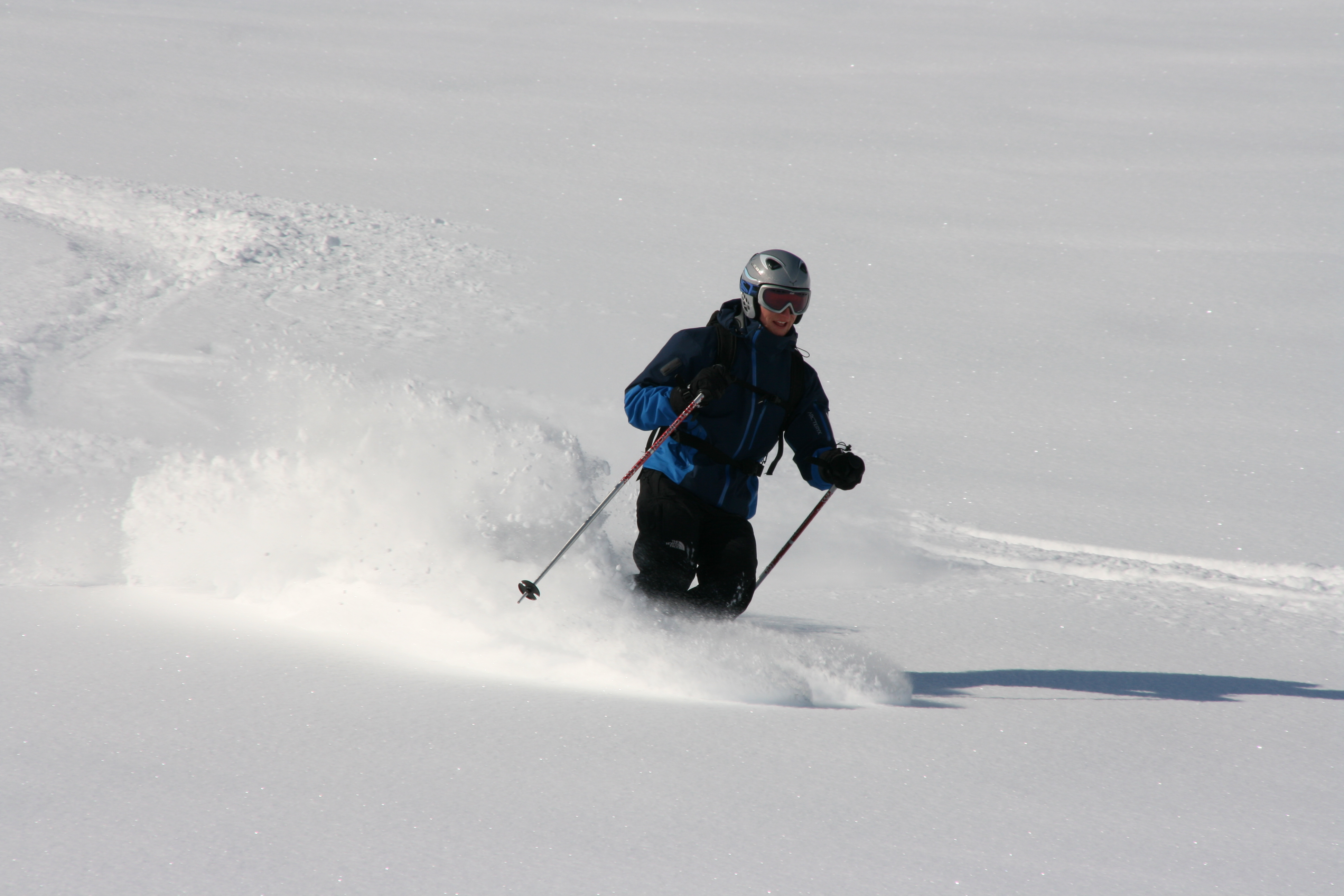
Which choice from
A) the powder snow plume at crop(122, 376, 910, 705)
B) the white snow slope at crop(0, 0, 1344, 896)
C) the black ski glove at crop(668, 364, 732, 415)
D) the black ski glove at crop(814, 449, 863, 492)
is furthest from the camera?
the black ski glove at crop(814, 449, 863, 492)

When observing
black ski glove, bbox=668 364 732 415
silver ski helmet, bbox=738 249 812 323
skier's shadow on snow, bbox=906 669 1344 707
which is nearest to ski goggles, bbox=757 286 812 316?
silver ski helmet, bbox=738 249 812 323

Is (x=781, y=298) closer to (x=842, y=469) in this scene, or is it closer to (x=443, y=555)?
(x=842, y=469)

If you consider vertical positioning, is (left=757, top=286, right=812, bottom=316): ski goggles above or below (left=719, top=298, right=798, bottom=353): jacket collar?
above

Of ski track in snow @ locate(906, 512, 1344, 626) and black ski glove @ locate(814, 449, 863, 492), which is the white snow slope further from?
black ski glove @ locate(814, 449, 863, 492)

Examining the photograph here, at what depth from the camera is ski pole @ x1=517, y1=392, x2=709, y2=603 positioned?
381 centimetres

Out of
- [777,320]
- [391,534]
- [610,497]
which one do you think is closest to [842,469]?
[777,320]

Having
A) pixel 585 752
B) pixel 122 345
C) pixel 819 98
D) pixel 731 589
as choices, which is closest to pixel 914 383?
pixel 731 589

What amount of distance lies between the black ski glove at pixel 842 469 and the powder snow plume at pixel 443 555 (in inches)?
24.6

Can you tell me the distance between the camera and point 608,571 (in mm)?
4379

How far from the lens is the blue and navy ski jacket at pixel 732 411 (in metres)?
4.12

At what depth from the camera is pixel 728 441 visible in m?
4.23

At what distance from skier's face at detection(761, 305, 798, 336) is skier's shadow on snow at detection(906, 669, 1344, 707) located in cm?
141

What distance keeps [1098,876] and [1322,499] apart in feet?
19.1

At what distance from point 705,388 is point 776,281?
53 centimetres
